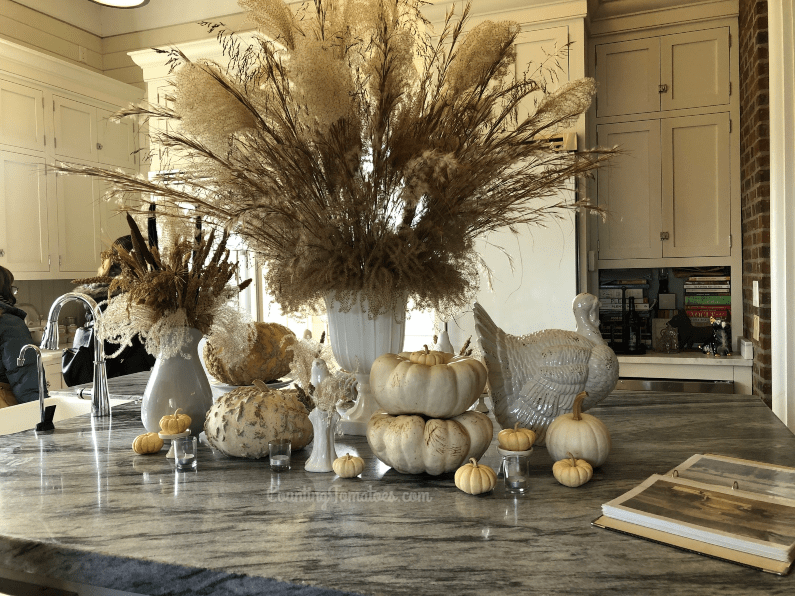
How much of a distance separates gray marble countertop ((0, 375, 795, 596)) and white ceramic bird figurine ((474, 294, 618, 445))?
9 cm

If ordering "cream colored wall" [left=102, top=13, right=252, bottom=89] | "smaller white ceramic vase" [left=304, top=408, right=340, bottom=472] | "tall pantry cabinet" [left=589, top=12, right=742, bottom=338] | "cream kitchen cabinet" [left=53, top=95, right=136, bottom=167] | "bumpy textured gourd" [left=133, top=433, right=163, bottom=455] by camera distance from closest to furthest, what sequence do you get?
1. "smaller white ceramic vase" [left=304, top=408, right=340, bottom=472]
2. "bumpy textured gourd" [left=133, top=433, right=163, bottom=455]
3. "tall pantry cabinet" [left=589, top=12, right=742, bottom=338]
4. "cream kitchen cabinet" [left=53, top=95, right=136, bottom=167]
5. "cream colored wall" [left=102, top=13, right=252, bottom=89]

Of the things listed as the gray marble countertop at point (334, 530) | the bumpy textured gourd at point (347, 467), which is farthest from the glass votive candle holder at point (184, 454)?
the bumpy textured gourd at point (347, 467)

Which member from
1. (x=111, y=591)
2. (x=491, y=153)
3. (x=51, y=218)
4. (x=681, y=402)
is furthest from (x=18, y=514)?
(x=51, y=218)

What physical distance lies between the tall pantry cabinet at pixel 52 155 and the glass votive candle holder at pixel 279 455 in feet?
11.0

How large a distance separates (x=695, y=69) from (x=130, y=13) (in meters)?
4.09

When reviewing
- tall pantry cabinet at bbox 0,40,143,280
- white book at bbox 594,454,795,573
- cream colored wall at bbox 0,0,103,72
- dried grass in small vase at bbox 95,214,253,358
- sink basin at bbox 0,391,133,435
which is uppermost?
cream colored wall at bbox 0,0,103,72

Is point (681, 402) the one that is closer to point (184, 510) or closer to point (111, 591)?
point (184, 510)

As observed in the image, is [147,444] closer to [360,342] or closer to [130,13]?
[360,342]

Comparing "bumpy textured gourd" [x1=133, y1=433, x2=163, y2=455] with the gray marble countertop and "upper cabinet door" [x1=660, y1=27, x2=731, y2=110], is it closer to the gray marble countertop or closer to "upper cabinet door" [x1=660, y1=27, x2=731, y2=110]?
the gray marble countertop

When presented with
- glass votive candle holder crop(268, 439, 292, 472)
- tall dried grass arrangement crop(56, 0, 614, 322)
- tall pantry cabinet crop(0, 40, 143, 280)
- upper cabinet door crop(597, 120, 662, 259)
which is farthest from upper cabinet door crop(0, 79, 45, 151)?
glass votive candle holder crop(268, 439, 292, 472)

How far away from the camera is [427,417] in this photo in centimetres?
102

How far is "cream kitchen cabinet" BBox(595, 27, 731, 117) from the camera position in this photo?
11.9ft

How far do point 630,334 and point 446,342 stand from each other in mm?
2636

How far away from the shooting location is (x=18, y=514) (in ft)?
2.93
